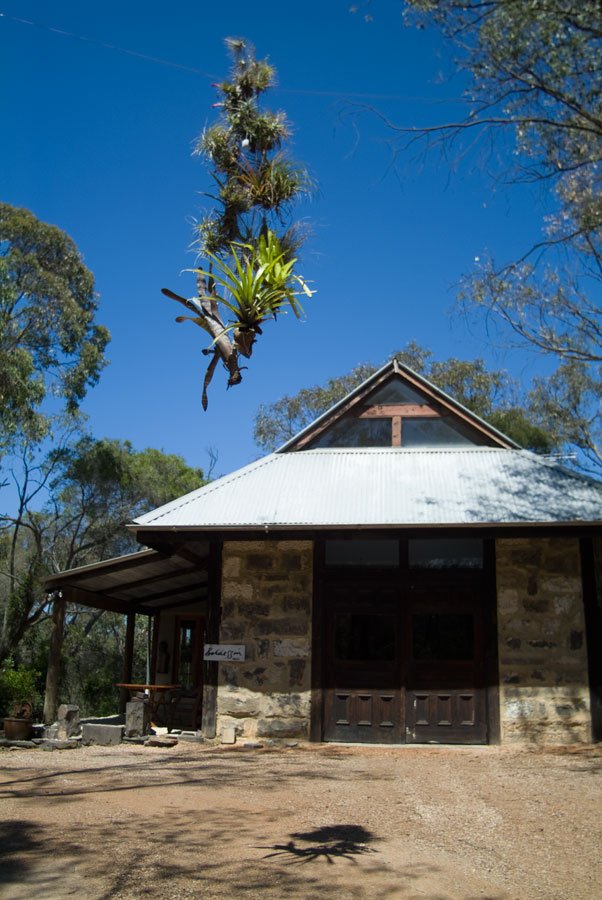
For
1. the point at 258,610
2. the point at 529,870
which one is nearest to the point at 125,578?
the point at 258,610

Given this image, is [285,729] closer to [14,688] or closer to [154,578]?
[154,578]

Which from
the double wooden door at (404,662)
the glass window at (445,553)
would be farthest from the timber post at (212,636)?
the glass window at (445,553)

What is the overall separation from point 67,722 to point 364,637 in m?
4.41

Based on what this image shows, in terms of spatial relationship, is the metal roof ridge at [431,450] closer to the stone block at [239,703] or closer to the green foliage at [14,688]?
the stone block at [239,703]

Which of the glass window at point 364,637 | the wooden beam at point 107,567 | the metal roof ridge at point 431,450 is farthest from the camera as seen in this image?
the metal roof ridge at point 431,450

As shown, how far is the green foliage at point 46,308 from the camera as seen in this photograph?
2192 centimetres

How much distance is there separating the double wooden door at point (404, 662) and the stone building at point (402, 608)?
0.06 ft

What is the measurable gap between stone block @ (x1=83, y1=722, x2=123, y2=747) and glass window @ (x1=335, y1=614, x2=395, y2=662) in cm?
330

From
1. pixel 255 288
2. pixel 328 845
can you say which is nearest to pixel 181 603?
pixel 328 845

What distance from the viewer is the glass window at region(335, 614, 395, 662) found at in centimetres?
1138

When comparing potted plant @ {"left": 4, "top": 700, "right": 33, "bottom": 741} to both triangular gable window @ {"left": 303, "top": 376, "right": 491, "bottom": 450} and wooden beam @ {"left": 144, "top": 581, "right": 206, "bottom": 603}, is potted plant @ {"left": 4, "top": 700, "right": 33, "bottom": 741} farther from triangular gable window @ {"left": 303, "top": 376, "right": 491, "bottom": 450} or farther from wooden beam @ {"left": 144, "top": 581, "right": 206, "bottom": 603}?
triangular gable window @ {"left": 303, "top": 376, "right": 491, "bottom": 450}

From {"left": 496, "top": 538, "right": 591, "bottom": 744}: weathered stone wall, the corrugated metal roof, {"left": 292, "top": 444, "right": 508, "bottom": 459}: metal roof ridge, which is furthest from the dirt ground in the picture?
{"left": 292, "top": 444, "right": 508, "bottom": 459}: metal roof ridge

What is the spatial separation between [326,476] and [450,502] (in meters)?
2.22

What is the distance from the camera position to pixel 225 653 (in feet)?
37.1
